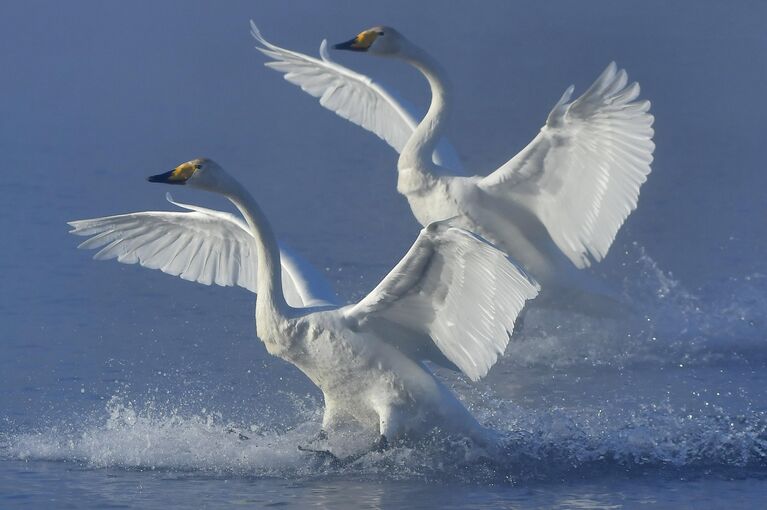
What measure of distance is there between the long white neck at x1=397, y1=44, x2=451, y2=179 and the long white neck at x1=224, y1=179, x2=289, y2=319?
205cm

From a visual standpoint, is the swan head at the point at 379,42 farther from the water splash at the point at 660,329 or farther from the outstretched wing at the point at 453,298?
the outstretched wing at the point at 453,298

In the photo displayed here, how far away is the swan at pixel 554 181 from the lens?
8.04m

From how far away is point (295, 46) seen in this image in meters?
16.7

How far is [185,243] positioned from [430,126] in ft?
5.30

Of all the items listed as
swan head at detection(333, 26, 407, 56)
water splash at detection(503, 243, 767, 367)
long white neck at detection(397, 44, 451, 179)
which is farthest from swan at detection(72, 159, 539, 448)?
swan head at detection(333, 26, 407, 56)

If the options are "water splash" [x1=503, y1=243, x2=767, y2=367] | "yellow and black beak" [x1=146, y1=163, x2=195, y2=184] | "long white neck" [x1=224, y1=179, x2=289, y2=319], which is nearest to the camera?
"long white neck" [x1=224, y1=179, x2=289, y2=319]

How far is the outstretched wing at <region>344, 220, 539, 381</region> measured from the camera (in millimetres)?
6172

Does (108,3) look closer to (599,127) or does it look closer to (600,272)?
(600,272)

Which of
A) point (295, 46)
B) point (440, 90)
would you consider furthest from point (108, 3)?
point (440, 90)

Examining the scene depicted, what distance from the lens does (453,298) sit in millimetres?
6512

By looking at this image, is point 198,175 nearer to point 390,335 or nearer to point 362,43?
point 390,335

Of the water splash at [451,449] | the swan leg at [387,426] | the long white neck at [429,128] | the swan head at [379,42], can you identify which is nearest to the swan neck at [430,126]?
the long white neck at [429,128]

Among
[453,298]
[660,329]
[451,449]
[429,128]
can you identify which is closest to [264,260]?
[453,298]

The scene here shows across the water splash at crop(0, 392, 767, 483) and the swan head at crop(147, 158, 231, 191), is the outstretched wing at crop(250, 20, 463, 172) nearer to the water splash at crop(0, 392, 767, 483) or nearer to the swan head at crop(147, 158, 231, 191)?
the swan head at crop(147, 158, 231, 191)
